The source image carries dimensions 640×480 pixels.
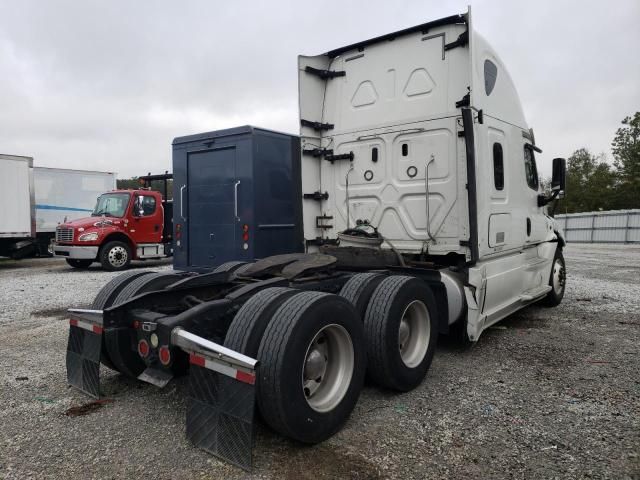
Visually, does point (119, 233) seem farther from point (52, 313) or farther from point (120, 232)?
point (52, 313)

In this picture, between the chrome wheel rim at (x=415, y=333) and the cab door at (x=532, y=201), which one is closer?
the chrome wheel rim at (x=415, y=333)

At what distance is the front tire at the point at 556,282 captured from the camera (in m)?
7.25

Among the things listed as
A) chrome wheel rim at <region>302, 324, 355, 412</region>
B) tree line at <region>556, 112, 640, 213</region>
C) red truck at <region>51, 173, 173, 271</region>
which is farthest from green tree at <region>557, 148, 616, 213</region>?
chrome wheel rim at <region>302, 324, 355, 412</region>

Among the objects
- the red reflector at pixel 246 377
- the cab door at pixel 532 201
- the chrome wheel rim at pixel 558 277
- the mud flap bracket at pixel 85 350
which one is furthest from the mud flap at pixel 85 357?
the chrome wheel rim at pixel 558 277

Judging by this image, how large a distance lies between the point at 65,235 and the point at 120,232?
1.41m

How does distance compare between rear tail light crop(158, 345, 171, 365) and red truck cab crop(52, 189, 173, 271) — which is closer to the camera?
rear tail light crop(158, 345, 171, 365)

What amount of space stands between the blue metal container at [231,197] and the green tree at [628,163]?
49556 mm

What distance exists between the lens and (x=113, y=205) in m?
13.4

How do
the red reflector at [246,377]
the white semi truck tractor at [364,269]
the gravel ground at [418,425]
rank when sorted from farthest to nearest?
the white semi truck tractor at [364,269] < the gravel ground at [418,425] < the red reflector at [246,377]

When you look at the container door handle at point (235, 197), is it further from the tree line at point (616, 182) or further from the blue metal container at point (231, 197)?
the tree line at point (616, 182)

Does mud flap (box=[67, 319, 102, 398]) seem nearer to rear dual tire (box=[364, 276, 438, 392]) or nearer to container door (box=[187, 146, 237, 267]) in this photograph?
rear dual tire (box=[364, 276, 438, 392])

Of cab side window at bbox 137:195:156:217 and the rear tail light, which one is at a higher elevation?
cab side window at bbox 137:195:156:217

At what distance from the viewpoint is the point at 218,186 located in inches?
271

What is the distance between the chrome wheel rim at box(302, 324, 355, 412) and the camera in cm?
307
